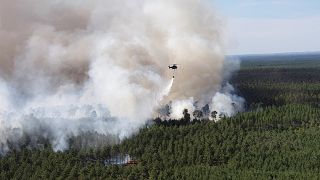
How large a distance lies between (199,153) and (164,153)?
5385mm

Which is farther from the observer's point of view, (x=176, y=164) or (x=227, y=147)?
(x=227, y=147)

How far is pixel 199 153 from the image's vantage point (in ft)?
274

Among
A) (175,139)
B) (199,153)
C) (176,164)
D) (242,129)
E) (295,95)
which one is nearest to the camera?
(176,164)

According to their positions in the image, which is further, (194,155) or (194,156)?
(194,155)

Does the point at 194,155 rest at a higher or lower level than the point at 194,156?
higher

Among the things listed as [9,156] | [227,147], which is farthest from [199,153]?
[9,156]

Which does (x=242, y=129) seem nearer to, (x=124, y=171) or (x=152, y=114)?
(x=152, y=114)

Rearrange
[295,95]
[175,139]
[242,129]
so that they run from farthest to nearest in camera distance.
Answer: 1. [295,95]
2. [242,129]
3. [175,139]

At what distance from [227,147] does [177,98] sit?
35.6 m

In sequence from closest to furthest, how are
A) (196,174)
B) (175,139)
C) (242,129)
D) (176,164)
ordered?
(196,174)
(176,164)
(175,139)
(242,129)

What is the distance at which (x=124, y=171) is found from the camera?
2822 inches

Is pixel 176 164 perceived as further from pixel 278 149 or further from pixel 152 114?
pixel 152 114

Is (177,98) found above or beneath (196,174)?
above

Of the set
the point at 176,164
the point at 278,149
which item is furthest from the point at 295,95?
the point at 176,164
